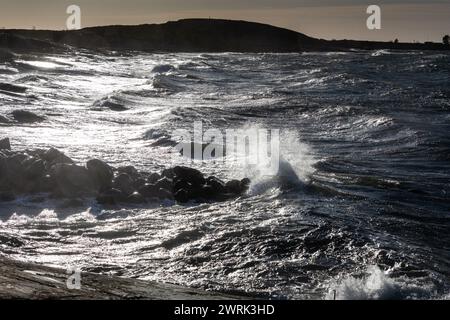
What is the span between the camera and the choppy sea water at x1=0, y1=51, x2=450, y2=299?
7.88m

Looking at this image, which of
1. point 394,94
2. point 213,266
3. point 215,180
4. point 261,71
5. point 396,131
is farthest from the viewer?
point 261,71

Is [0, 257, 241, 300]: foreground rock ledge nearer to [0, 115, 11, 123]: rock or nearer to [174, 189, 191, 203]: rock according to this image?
[174, 189, 191, 203]: rock

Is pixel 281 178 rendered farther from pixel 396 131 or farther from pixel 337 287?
pixel 396 131

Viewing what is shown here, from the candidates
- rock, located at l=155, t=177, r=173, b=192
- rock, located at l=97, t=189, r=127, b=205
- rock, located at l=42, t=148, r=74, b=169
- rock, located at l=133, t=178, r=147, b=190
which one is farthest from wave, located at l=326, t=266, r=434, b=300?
rock, located at l=42, t=148, r=74, b=169

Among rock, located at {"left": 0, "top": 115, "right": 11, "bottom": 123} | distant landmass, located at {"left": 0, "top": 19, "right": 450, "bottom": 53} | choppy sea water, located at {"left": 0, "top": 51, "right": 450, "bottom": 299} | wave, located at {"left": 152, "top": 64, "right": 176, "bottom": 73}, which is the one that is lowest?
choppy sea water, located at {"left": 0, "top": 51, "right": 450, "bottom": 299}

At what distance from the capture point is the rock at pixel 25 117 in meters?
20.6

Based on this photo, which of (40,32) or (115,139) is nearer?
Result: (115,139)

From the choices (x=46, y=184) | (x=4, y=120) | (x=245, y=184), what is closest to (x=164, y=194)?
(x=245, y=184)

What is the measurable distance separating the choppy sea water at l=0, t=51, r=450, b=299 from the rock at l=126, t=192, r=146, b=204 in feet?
1.12

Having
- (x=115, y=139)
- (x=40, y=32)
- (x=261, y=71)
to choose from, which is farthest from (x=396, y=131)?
(x=40, y=32)

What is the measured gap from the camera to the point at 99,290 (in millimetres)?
6387

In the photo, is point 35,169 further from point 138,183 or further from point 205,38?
point 205,38

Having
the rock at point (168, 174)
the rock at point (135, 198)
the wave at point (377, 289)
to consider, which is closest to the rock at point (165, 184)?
the rock at point (168, 174)

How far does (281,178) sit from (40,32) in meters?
74.2
